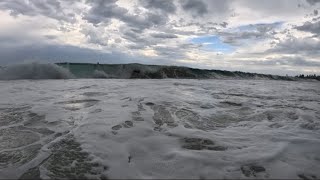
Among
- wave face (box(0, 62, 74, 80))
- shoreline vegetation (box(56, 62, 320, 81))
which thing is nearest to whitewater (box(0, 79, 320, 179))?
wave face (box(0, 62, 74, 80))

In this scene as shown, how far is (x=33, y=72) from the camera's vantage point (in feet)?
59.0

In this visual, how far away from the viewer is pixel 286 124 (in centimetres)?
520

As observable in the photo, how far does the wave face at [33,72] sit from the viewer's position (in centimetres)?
1717

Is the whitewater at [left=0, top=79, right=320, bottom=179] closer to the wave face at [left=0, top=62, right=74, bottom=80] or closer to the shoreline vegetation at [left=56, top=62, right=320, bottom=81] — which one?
the wave face at [left=0, top=62, right=74, bottom=80]

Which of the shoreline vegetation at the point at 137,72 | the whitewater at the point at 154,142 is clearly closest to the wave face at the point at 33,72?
the shoreline vegetation at the point at 137,72

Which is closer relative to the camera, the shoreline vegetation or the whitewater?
the whitewater

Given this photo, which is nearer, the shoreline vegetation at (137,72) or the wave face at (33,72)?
the wave face at (33,72)

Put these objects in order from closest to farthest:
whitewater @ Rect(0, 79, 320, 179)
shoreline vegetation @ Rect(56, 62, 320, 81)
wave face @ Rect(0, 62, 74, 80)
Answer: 1. whitewater @ Rect(0, 79, 320, 179)
2. wave face @ Rect(0, 62, 74, 80)
3. shoreline vegetation @ Rect(56, 62, 320, 81)

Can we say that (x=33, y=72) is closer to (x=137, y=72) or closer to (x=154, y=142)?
(x=137, y=72)

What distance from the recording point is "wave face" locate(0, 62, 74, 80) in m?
17.2

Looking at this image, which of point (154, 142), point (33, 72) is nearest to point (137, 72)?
point (33, 72)

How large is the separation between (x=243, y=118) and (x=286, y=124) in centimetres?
76

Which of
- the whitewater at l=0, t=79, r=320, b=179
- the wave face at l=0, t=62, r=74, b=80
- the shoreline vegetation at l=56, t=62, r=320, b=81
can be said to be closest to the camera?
the whitewater at l=0, t=79, r=320, b=179

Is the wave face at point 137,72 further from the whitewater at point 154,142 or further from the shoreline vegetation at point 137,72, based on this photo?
the whitewater at point 154,142
